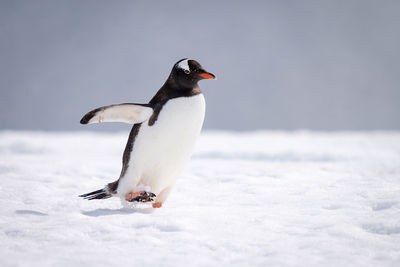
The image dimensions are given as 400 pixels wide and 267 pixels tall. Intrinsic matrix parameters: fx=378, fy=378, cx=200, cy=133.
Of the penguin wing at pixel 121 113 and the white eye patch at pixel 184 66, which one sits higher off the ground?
the white eye patch at pixel 184 66

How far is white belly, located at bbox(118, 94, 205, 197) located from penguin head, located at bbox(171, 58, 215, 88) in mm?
127

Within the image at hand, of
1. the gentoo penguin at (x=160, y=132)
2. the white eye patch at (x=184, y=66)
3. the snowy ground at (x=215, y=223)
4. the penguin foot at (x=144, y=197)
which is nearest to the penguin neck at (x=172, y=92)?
the gentoo penguin at (x=160, y=132)

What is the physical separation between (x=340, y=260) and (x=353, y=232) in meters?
0.43

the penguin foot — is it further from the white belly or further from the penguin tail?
the penguin tail

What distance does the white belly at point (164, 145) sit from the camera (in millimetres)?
2873

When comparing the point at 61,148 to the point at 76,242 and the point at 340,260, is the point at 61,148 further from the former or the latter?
the point at 340,260

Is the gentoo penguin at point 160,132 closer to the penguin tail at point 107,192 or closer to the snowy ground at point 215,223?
the penguin tail at point 107,192

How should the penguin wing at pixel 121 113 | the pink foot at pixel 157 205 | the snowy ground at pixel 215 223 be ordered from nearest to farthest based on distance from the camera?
the snowy ground at pixel 215 223
the penguin wing at pixel 121 113
the pink foot at pixel 157 205

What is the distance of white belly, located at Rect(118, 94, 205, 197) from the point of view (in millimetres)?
2873

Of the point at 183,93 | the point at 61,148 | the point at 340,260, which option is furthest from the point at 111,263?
the point at 61,148

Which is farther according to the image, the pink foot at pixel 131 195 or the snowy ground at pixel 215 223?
the pink foot at pixel 131 195

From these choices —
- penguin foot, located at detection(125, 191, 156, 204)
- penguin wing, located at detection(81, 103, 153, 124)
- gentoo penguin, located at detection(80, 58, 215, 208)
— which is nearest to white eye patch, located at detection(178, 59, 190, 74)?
gentoo penguin, located at detection(80, 58, 215, 208)

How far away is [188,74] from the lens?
9.70 feet

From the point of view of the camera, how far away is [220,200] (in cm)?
317
